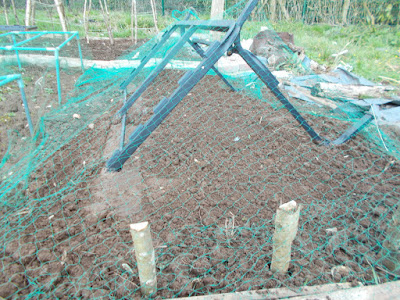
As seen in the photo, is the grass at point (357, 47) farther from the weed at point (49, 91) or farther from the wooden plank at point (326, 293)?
the weed at point (49, 91)

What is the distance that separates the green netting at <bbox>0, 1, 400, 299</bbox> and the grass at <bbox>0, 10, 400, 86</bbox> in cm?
308

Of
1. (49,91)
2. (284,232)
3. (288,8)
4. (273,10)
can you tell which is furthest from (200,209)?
(288,8)

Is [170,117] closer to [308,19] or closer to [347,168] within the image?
[347,168]

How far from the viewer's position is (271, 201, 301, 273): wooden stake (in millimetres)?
1367

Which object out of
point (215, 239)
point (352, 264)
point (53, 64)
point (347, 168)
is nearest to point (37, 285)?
point (215, 239)

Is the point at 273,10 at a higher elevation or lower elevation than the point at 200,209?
higher

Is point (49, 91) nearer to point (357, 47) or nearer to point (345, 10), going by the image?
point (357, 47)

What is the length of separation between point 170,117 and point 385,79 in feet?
14.3

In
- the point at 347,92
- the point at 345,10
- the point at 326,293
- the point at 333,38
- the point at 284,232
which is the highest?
the point at 345,10

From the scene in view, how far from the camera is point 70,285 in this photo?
5.17ft

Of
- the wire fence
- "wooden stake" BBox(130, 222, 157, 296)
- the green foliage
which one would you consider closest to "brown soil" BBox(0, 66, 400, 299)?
"wooden stake" BBox(130, 222, 157, 296)

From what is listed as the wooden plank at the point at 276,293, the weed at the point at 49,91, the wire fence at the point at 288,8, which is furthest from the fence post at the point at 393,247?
the wire fence at the point at 288,8

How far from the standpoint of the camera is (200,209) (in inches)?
82.8

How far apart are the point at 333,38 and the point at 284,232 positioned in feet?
28.6
